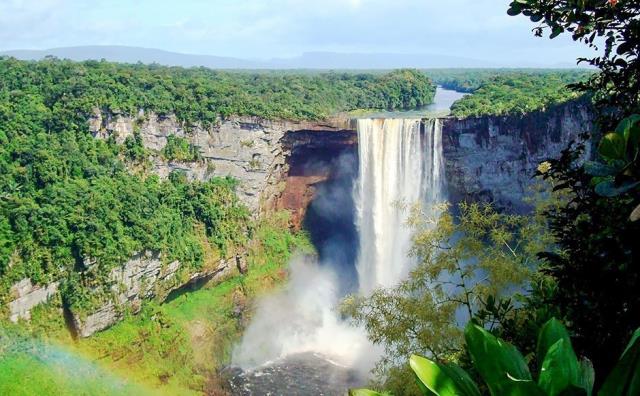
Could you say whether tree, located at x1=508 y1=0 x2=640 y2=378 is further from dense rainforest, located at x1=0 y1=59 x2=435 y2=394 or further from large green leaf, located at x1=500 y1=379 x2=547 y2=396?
dense rainforest, located at x1=0 y1=59 x2=435 y2=394

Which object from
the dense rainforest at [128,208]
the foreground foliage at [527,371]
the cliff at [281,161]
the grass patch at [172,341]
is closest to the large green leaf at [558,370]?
the foreground foliage at [527,371]

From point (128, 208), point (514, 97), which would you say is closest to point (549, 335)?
point (128, 208)

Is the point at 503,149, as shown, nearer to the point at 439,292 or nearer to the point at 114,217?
the point at 114,217

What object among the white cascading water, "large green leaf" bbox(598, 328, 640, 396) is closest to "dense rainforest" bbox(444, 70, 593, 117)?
the white cascading water

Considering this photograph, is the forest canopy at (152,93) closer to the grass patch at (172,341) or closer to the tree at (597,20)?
the grass patch at (172,341)

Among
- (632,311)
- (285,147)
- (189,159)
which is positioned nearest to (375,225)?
(285,147)

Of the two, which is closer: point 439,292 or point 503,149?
point 439,292
